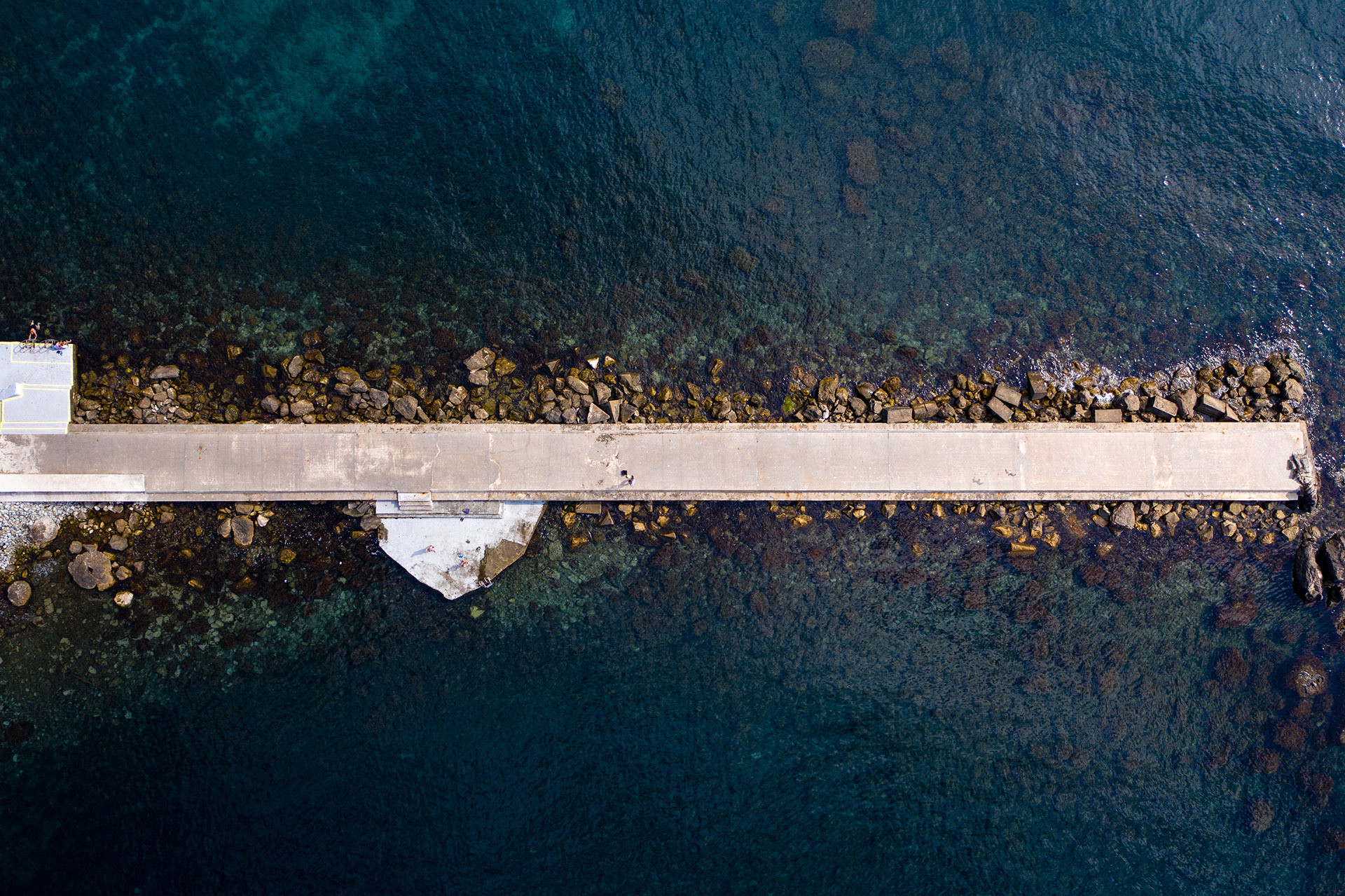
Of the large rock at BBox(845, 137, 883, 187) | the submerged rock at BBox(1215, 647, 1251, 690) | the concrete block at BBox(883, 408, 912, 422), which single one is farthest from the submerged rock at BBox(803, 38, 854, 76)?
the submerged rock at BBox(1215, 647, 1251, 690)

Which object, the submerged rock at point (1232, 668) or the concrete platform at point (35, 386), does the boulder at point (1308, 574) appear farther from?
the concrete platform at point (35, 386)

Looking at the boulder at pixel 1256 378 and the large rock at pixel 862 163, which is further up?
the large rock at pixel 862 163

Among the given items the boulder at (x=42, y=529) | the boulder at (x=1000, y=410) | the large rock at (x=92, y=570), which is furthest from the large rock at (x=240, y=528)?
the boulder at (x=1000, y=410)

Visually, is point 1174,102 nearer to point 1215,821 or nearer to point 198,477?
point 1215,821

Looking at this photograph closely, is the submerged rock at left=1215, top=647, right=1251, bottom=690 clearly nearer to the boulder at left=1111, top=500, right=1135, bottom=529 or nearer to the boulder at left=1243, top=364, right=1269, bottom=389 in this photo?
the boulder at left=1111, top=500, right=1135, bottom=529

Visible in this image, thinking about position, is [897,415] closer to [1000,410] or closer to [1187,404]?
[1000,410]
